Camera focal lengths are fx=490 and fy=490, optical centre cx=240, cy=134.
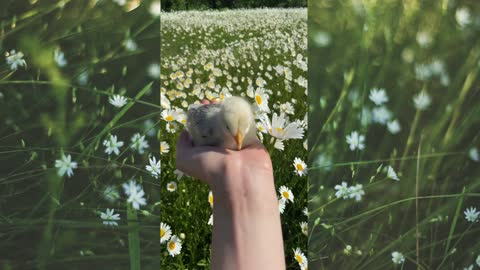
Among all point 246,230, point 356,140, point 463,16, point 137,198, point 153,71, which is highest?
point 463,16

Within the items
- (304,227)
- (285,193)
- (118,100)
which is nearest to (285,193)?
(285,193)

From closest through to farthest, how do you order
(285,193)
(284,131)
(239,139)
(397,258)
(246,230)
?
1. (246,230)
2. (239,139)
3. (284,131)
4. (285,193)
5. (397,258)

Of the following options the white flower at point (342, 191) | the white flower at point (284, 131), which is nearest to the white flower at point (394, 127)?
the white flower at point (342, 191)

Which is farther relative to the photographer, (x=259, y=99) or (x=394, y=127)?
(x=394, y=127)

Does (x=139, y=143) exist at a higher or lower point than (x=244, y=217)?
higher

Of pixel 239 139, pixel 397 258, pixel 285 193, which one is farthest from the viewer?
pixel 397 258

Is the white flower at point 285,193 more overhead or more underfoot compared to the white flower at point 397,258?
more overhead

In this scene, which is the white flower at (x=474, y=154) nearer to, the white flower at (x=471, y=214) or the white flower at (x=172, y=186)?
the white flower at (x=471, y=214)

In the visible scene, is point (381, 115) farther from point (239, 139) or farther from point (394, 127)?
point (239, 139)
